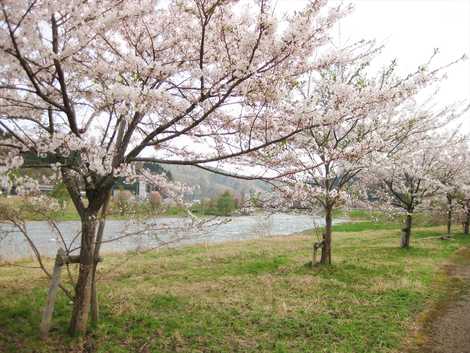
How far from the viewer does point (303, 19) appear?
11.7 feet

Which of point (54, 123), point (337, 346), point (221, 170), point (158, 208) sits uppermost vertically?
point (54, 123)

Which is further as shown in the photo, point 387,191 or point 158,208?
point 387,191

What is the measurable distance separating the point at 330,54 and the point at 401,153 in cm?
705

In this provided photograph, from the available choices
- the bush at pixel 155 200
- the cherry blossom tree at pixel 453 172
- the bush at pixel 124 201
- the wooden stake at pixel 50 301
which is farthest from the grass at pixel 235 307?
the cherry blossom tree at pixel 453 172

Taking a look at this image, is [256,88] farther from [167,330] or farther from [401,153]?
[401,153]

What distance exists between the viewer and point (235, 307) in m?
7.08

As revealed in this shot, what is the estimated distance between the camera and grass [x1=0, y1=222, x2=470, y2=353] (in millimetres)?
5496

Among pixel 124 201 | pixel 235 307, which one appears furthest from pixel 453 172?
pixel 124 201

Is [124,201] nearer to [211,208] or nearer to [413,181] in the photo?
[211,208]

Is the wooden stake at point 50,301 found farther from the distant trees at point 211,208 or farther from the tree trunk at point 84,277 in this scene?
the distant trees at point 211,208

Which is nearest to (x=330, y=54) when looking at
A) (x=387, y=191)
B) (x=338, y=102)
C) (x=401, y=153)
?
(x=338, y=102)

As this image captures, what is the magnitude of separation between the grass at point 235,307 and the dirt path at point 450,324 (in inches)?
12.6

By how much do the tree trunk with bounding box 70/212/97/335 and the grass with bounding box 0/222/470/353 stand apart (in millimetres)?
239

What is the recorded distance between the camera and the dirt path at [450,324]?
572 centimetres
